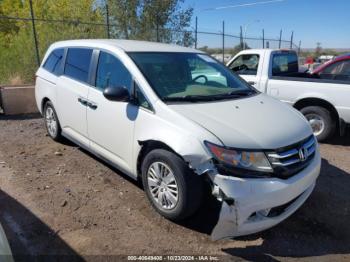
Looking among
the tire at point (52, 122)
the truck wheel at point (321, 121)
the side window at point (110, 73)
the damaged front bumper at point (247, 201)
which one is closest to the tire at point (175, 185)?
the damaged front bumper at point (247, 201)

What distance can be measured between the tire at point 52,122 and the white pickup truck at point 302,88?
3458 mm

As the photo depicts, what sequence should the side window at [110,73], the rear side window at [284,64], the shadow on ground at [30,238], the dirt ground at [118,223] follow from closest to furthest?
the shadow on ground at [30,238] < the dirt ground at [118,223] < the side window at [110,73] < the rear side window at [284,64]

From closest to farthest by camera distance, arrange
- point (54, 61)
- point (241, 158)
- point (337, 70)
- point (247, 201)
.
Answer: point (247, 201)
point (241, 158)
point (54, 61)
point (337, 70)

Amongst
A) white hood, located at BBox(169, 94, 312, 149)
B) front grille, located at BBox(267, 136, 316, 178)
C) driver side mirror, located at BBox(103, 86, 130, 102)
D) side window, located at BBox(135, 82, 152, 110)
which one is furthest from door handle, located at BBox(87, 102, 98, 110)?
front grille, located at BBox(267, 136, 316, 178)

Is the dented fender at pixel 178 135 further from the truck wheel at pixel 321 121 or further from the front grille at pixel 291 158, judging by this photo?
the truck wheel at pixel 321 121

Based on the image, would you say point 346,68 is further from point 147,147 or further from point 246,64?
point 147,147

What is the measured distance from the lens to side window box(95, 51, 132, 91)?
3.97 meters

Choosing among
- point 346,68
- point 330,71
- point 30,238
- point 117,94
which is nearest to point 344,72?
point 346,68

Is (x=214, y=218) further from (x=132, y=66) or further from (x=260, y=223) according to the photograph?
(x=132, y=66)

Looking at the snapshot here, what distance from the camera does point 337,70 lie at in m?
6.63

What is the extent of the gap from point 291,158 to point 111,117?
2.05 metres

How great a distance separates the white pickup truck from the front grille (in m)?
2.91

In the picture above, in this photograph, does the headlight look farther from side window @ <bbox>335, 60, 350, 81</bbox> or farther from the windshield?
side window @ <bbox>335, 60, 350, 81</bbox>

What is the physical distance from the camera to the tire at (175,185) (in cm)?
315
